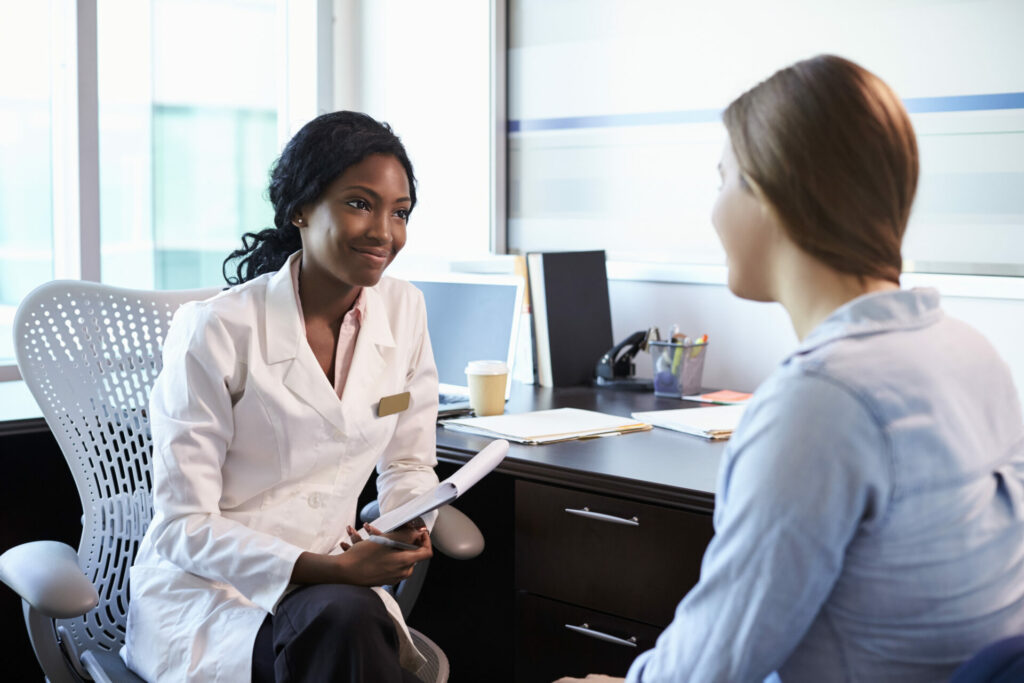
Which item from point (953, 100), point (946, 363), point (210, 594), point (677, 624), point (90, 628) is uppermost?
point (953, 100)

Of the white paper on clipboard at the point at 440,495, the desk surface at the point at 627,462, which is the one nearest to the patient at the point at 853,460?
the white paper on clipboard at the point at 440,495

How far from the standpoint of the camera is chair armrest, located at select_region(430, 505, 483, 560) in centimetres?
154

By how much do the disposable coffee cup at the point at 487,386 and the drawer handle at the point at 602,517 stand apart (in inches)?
18.0

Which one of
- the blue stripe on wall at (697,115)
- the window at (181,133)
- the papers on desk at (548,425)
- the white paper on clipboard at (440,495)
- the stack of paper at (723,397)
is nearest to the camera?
the white paper on clipboard at (440,495)

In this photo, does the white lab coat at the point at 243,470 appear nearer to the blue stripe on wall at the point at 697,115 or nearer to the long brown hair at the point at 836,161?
the blue stripe on wall at the point at 697,115

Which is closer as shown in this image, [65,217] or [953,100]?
[953,100]

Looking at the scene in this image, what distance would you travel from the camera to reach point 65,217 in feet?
7.96

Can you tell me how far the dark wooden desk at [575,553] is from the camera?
1468mm

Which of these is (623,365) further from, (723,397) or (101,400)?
(101,400)

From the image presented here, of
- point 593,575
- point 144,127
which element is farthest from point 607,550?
point 144,127

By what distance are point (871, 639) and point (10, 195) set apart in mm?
2238

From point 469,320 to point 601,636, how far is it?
0.93m

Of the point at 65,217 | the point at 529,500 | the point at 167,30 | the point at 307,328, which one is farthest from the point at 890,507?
the point at 167,30

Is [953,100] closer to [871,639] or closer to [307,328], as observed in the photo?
[307,328]
